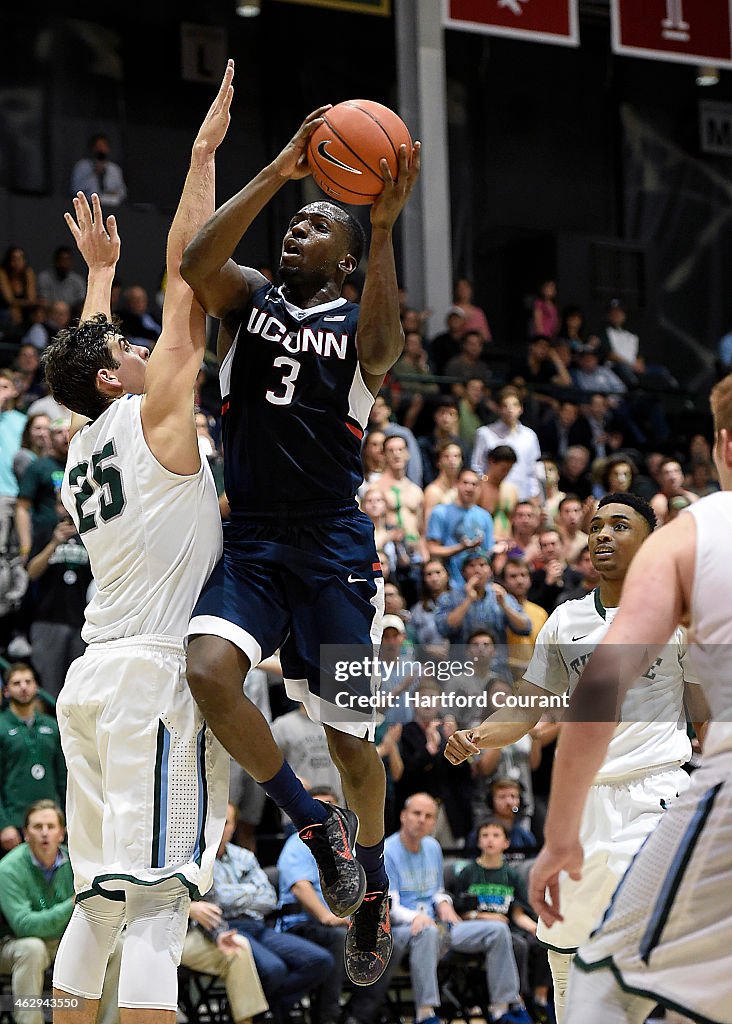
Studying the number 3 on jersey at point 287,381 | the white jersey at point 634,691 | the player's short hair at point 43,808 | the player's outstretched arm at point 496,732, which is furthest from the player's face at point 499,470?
the number 3 on jersey at point 287,381

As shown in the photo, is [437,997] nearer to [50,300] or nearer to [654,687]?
[654,687]

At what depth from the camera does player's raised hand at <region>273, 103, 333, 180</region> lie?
4996 millimetres

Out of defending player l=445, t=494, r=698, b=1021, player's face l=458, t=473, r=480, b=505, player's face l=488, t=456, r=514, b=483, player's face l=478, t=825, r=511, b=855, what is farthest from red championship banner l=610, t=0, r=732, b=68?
Result: defending player l=445, t=494, r=698, b=1021

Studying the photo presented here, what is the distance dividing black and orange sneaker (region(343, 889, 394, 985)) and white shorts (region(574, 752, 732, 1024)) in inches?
87.2

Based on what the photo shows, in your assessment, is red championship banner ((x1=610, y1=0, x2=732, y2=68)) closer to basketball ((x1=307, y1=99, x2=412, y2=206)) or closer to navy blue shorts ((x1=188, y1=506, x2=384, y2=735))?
basketball ((x1=307, y1=99, x2=412, y2=206))

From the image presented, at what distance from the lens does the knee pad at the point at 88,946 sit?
500cm

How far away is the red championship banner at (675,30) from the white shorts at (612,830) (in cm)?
1029

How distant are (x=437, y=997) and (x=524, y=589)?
3.50m

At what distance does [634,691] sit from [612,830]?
0.55 m

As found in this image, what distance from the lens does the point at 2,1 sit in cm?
1841

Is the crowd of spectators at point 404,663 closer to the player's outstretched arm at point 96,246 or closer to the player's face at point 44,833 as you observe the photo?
the player's face at point 44,833

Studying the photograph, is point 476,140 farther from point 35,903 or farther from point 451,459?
point 35,903

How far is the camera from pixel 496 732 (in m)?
5.49

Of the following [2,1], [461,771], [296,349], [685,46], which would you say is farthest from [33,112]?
[296,349]
